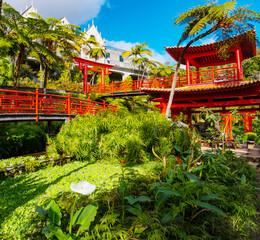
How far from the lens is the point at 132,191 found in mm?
2848

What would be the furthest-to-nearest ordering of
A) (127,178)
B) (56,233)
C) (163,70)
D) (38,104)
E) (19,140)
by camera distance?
(163,70)
(19,140)
(38,104)
(127,178)
(56,233)

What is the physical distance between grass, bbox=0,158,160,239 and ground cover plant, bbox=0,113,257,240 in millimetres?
17

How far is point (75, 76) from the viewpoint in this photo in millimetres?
26297

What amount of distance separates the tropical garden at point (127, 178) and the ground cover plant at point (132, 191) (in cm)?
1

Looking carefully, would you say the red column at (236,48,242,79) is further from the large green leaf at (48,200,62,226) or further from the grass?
the large green leaf at (48,200,62,226)

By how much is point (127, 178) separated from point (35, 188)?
227 cm

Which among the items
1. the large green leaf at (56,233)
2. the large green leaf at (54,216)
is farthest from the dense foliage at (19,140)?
the large green leaf at (56,233)

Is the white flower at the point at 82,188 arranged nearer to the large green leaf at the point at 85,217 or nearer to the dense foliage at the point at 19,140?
the large green leaf at the point at 85,217

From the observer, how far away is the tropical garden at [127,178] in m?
2.00

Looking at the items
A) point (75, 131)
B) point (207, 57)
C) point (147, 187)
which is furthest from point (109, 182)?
point (207, 57)

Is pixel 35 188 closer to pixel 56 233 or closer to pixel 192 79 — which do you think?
pixel 56 233

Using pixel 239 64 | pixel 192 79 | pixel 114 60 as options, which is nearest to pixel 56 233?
pixel 192 79

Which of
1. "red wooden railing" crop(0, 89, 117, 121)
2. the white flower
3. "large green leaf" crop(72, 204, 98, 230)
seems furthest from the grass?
"red wooden railing" crop(0, 89, 117, 121)

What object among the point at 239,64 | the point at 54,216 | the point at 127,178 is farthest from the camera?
the point at 239,64
